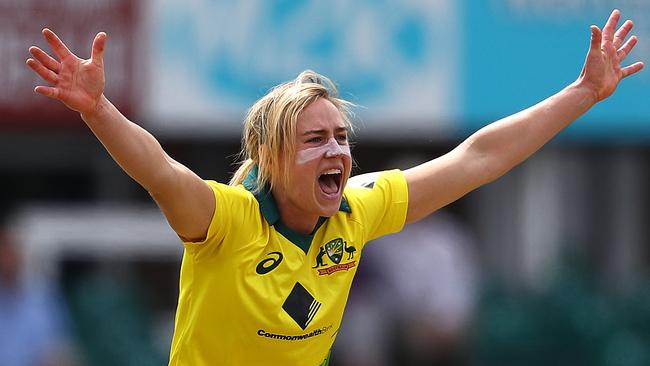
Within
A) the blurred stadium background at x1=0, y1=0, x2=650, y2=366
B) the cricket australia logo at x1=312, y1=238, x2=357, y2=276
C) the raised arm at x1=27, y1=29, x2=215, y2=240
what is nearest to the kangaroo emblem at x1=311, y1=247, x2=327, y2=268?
the cricket australia logo at x1=312, y1=238, x2=357, y2=276

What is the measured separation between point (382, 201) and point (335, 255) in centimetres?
39

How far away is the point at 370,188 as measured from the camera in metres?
5.82

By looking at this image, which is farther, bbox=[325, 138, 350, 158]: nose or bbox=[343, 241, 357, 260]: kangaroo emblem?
bbox=[343, 241, 357, 260]: kangaroo emblem

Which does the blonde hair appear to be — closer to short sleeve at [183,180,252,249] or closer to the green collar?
the green collar

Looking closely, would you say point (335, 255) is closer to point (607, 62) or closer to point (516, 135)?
point (516, 135)

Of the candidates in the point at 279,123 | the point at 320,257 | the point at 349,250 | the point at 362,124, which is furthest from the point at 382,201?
the point at 362,124

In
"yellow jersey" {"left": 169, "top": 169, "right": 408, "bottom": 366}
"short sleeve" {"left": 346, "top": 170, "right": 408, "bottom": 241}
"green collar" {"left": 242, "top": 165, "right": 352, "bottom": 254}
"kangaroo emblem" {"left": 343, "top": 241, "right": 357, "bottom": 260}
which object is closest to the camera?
"yellow jersey" {"left": 169, "top": 169, "right": 408, "bottom": 366}

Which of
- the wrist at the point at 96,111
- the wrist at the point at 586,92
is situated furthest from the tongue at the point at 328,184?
the wrist at the point at 586,92

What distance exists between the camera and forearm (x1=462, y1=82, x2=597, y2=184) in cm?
588

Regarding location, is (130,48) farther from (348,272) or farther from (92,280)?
(348,272)

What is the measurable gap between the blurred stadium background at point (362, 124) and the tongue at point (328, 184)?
5.81 m

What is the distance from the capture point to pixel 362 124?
38.4ft

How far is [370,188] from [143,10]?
6430mm

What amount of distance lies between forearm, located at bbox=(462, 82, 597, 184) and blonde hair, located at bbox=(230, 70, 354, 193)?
643mm
